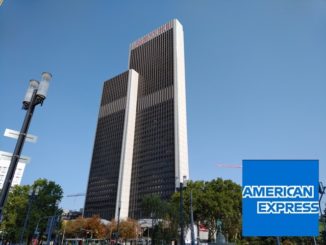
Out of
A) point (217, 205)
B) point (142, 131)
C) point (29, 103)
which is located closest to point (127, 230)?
point (217, 205)

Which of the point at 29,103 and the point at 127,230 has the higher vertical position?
the point at 127,230

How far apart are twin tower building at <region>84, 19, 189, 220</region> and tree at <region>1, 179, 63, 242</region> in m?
81.5

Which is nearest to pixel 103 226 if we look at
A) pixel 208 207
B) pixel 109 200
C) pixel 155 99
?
pixel 208 207

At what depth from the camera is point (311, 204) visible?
6.61 m

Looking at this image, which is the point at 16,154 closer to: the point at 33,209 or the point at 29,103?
the point at 29,103

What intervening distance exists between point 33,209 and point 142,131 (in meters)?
110

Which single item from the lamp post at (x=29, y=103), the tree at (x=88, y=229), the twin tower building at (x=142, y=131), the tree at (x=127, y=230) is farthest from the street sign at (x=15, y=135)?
the twin tower building at (x=142, y=131)

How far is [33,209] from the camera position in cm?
4875

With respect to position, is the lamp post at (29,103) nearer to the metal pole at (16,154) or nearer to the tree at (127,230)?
the metal pole at (16,154)

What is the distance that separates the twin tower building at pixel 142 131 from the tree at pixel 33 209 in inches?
3210

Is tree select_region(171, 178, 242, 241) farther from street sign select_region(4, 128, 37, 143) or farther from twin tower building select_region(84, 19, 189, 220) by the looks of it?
twin tower building select_region(84, 19, 189, 220)

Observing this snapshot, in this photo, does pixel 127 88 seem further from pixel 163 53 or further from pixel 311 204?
pixel 311 204

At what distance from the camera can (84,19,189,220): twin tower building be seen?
456ft

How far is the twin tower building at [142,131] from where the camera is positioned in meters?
139
